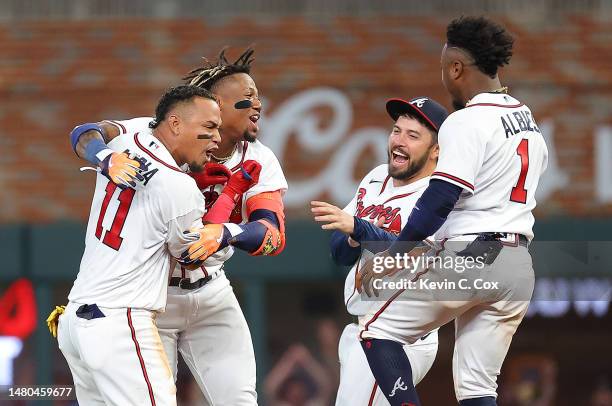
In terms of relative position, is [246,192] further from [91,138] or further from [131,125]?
[91,138]

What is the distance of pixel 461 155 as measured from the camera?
16.7ft

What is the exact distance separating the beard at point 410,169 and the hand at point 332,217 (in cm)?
54

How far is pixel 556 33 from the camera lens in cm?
1177

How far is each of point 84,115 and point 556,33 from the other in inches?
186

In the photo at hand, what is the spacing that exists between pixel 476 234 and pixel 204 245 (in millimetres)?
1198

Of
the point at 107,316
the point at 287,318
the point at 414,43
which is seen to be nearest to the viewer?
the point at 107,316

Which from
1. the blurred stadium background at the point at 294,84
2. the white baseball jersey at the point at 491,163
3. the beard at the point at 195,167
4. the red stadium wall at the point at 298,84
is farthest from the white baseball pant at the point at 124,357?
the red stadium wall at the point at 298,84

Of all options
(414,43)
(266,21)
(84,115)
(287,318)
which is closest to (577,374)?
(287,318)

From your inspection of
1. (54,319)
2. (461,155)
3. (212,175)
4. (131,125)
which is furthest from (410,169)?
(54,319)

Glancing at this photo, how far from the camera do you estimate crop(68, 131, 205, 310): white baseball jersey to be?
509cm

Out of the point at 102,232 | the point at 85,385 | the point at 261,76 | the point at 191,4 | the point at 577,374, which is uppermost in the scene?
the point at 191,4

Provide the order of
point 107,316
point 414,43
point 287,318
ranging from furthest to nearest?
point 287,318 → point 414,43 → point 107,316

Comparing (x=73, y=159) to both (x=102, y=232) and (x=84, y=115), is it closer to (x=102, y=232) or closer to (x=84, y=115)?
(x=84, y=115)

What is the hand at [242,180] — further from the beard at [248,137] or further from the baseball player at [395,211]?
the baseball player at [395,211]
